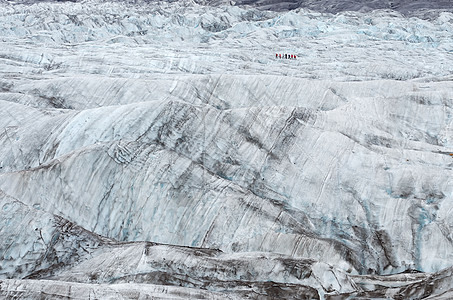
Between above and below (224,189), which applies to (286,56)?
below

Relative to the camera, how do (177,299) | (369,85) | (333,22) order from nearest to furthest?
(177,299) < (369,85) < (333,22)

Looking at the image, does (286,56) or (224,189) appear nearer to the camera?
(224,189)

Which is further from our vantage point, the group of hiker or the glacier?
the group of hiker

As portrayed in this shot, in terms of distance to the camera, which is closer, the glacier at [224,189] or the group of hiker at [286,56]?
the glacier at [224,189]

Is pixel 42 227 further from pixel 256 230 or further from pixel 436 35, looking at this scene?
pixel 436 35

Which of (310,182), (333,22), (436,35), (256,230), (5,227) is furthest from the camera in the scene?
(333,22)

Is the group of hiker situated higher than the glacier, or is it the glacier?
the glacier

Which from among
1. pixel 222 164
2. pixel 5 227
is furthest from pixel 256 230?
pixel 5 227

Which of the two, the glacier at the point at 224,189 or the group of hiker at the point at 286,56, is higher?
the glacier at the point at 224,189
